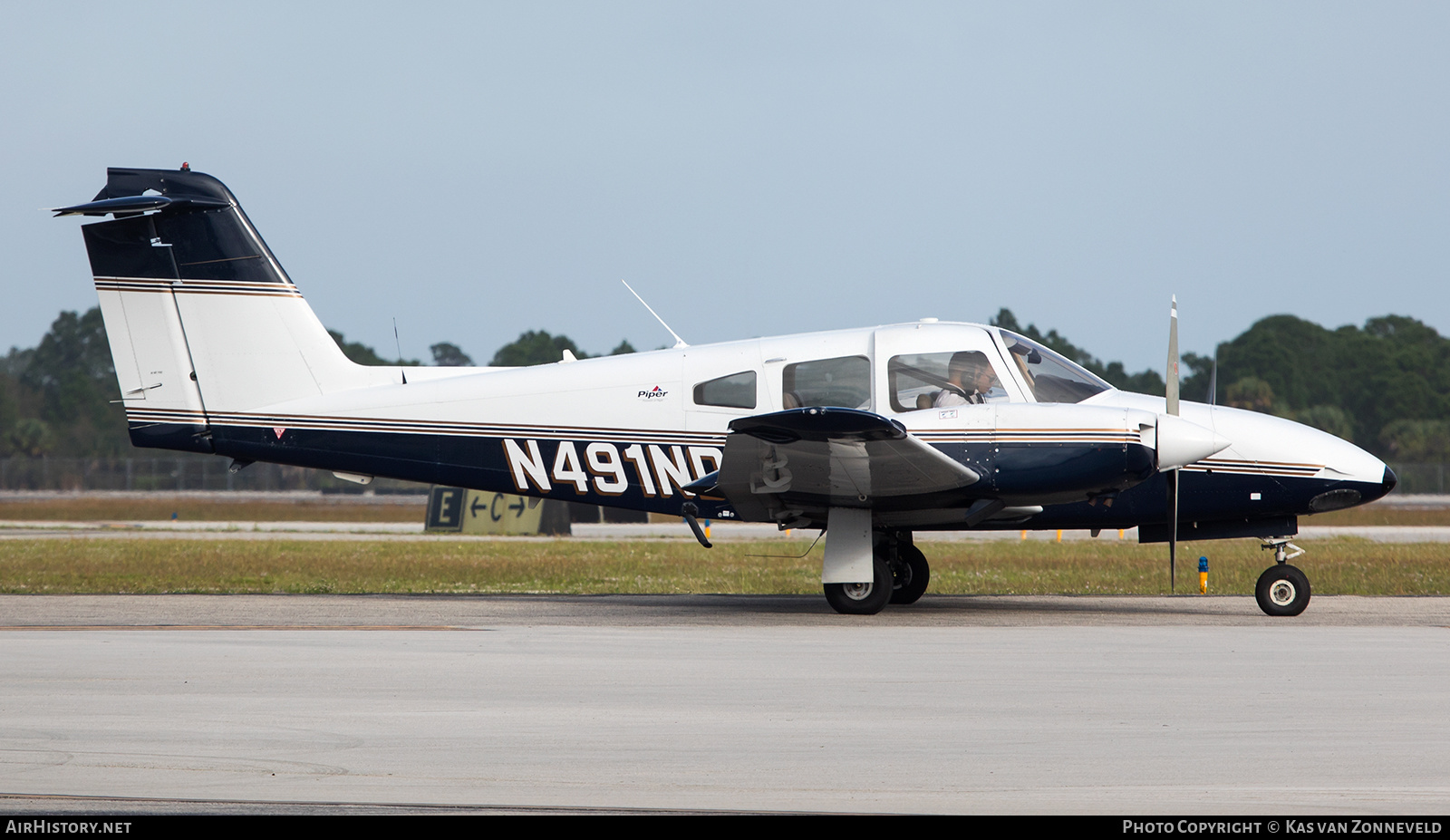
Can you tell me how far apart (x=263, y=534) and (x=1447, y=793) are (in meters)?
27.8

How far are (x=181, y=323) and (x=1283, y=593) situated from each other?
11219 millimetres

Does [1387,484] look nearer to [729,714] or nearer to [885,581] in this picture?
[885,581]

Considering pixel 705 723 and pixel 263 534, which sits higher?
pixel 705 723

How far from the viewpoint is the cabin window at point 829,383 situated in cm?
1130

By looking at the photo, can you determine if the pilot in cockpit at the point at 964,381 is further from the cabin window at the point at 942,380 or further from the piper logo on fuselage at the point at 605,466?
the piper logo on fuselage at the point at 605,466

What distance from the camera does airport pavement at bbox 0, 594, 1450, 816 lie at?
469 centimetres

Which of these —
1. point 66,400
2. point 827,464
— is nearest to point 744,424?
point 827,464

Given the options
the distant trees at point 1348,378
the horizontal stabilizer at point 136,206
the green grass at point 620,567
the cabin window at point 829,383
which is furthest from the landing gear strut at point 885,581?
the distant trees at point 1348,378

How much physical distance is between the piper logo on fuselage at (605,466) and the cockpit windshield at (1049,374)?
2994mm

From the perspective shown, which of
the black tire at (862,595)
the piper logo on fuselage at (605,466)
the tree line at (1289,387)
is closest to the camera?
the black tire at (862,595)

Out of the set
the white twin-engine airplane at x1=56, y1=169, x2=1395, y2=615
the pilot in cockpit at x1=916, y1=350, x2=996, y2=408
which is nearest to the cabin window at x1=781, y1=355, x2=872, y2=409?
the white twin-engine airplane at x1=56, y1=169, x2=1395, y2=615

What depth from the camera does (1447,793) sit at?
459cm

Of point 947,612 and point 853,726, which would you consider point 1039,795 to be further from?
point 947,612

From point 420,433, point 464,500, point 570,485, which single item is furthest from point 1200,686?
point 464,500
